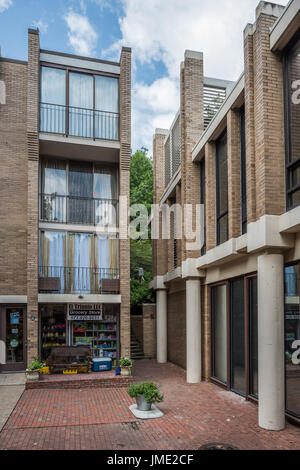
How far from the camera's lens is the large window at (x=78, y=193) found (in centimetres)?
1509

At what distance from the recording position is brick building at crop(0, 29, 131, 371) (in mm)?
14109

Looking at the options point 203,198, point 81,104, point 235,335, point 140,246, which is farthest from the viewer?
point 140,246

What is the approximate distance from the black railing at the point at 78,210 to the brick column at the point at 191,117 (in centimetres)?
296

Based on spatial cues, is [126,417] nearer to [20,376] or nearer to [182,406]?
[182,406]

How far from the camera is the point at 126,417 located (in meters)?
9.25

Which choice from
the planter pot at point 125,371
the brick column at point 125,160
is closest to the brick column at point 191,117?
the brick column at point 125,160

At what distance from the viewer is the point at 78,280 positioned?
14648 millimetres

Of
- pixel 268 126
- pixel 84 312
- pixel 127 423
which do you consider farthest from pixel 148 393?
pixel 268 126

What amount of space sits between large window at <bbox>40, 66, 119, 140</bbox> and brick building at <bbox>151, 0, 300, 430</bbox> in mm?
2711

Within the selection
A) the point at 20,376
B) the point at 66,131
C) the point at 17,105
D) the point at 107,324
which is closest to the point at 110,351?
the point at 107,324

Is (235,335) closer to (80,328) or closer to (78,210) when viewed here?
(80,328)

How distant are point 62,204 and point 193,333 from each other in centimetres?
668

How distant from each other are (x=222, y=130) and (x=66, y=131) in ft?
18.4

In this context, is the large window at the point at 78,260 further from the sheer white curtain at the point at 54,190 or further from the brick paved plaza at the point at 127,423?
the brick paved plaza at the point at 127,423
